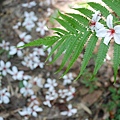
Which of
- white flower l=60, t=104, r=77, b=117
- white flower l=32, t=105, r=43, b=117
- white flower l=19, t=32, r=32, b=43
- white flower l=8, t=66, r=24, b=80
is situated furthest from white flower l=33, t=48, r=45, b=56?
white flower l=60, t=104, r=77, b=117

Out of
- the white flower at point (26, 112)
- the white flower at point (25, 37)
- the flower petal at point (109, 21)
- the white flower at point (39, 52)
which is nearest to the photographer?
the flower petal at point (109, 21)

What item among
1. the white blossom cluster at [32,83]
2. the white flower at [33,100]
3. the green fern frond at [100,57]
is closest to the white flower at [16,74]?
the white blossom cluster at [32,83]

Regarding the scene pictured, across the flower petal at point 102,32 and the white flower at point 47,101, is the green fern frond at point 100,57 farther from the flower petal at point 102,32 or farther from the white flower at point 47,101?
the white flower at point 47,101

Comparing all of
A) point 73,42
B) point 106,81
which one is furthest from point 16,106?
point 73,42

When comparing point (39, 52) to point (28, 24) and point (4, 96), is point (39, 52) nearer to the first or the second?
point (28, 24)

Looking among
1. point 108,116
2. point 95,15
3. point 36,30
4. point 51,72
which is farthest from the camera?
point 36,30

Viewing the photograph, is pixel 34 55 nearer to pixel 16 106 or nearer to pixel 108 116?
pixel 16 106

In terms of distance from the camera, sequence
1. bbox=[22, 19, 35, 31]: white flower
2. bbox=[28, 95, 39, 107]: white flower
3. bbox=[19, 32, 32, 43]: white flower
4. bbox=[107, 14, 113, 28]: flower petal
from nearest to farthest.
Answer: bbox=[107, 14, 113, 28]: flower petal, bbox=[28, 95, 39, 107]: white flower, bbox=[19, 32, 32, 43]: white flower, bbox=[22, 19, 35, 31]: white flower

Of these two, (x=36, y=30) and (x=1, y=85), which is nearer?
(x=1, y=85)

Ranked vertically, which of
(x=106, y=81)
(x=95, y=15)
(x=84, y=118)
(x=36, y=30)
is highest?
(x=95, y=15)

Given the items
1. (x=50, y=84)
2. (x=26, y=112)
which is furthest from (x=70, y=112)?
(x=26, y=112)

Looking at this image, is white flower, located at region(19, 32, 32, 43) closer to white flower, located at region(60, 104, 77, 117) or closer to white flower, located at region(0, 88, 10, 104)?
white flower, located at region(0, 88, 10, 104)
